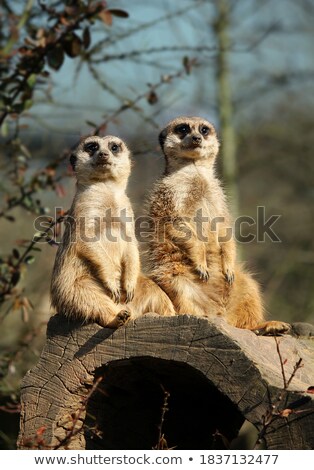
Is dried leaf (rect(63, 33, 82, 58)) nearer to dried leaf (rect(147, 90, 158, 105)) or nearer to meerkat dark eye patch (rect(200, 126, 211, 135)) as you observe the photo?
dried leaf (rect(147, 90, 158, 105))

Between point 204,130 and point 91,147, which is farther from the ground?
point 204,130

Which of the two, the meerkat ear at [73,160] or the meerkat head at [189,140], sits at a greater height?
the meerkat head at [189,140]

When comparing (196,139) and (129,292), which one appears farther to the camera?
(196,139)

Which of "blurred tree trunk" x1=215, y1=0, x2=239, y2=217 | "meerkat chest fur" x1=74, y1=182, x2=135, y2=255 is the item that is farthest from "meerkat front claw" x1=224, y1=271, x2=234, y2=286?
"blurred tree trunk" x1=215, y1=0, x2=239, y2=217

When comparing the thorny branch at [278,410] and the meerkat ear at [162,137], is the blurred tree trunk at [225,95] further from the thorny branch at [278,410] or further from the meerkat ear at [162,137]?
the thorny branch at [278,410]

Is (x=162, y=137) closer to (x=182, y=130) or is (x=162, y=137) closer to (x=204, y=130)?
(x=182, y=130)

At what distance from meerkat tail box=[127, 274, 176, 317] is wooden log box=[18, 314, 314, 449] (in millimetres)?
352

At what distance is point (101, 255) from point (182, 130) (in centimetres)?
125

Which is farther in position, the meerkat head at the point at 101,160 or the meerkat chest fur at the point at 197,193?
the meerkat chest fur at the point at 197,193

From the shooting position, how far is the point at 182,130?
498 centimetres

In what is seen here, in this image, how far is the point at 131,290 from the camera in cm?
421

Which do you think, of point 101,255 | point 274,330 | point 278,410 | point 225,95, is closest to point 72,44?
point 101,255

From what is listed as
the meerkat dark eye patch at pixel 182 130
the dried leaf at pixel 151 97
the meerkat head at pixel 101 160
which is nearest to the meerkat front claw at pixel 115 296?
the meerkat head at pixel 101 160

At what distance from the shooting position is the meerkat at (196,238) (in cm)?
447
